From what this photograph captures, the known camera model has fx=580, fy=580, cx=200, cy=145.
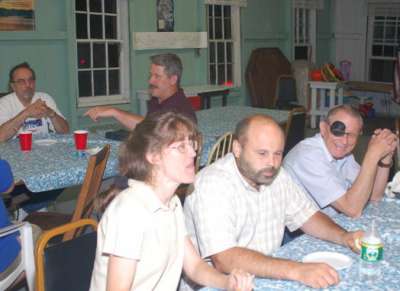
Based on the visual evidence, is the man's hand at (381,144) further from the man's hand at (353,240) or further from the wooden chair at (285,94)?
the wooden chair at (285,94)

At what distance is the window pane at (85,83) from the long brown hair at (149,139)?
205 inches

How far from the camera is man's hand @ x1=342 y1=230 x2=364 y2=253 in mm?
1897

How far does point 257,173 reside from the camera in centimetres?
204

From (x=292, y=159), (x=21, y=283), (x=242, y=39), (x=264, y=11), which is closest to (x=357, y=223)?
(x=292, y=159)

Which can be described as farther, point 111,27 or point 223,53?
point 223,53

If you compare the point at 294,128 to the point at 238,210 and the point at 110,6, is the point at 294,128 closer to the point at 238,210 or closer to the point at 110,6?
the point at 238,210

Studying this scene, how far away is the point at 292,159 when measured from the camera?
2648 mm

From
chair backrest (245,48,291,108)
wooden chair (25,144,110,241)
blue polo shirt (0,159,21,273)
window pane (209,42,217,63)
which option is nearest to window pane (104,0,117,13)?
window pane (209,42,217,63)

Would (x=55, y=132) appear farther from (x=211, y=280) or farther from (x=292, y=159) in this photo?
(x=211, y=280)

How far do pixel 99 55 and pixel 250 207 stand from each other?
17.3 feet

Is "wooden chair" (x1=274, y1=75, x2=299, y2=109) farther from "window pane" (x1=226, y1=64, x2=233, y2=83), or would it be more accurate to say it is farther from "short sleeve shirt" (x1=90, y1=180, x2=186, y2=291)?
"short sleeve shirt" (x1=90, y1=180, x2=186, y2=291)

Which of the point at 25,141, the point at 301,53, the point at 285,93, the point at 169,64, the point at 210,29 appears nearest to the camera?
the point at 25,141

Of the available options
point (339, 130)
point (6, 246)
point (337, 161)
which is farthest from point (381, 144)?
point (6, 246)

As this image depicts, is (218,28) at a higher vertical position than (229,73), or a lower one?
higher
